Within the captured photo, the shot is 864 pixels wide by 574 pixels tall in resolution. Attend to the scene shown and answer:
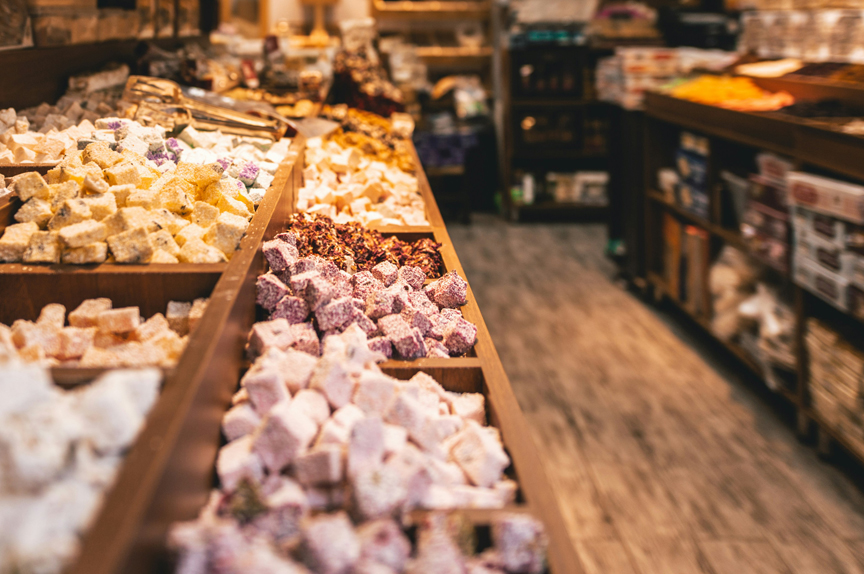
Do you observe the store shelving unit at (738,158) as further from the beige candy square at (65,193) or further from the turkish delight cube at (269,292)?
the beige candy square at (65,193)

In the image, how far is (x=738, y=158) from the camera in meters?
3.26

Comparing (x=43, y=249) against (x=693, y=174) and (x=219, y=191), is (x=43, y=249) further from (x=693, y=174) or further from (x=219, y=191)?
(x=693, y=174)

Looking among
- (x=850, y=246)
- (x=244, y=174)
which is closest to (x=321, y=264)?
(x=244, y=174)

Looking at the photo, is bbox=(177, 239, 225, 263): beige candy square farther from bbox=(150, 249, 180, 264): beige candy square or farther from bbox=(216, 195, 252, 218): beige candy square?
bbox=(216, 195, 252, 218): beige candy square

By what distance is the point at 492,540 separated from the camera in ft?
2.61

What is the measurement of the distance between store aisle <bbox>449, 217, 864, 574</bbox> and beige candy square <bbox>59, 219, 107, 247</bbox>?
1.56 m

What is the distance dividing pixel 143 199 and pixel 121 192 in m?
0.08

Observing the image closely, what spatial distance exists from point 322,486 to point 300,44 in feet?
16.2

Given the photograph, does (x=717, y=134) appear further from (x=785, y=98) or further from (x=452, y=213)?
(x=452, y=213)

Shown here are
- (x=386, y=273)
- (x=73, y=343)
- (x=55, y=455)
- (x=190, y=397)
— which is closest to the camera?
(x=55, y=455)

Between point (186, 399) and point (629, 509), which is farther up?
point (186, 399)

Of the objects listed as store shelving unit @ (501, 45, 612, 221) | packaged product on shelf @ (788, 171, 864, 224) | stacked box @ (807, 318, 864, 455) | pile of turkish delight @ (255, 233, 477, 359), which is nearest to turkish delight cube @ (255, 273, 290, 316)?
pile of turkish delight @ (255, 233, 477, 359)

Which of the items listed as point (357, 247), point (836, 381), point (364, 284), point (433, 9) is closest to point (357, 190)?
point (357, 247)

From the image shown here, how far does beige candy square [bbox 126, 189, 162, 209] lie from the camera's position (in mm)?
1296
